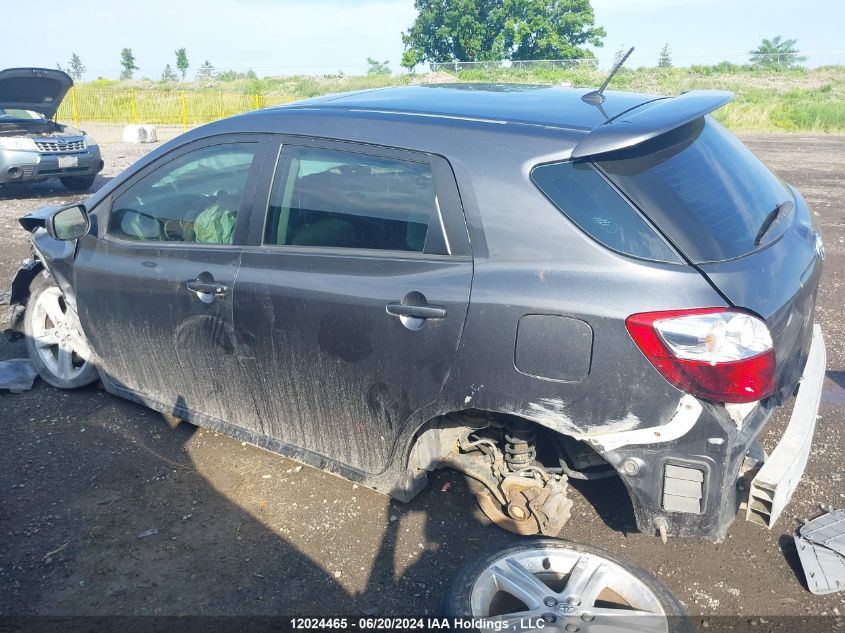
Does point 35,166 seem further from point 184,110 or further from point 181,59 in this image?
point 181,59

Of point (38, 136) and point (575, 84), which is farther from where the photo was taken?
point (575, 84)

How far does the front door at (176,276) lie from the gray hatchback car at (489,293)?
0.05 ft

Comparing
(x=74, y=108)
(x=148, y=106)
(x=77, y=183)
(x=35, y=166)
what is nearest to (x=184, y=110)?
(x=148, y=106)

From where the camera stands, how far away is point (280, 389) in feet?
10.5

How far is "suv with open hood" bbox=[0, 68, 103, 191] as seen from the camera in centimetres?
1070

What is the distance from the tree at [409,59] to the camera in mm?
53781

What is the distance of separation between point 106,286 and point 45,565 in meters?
1.41

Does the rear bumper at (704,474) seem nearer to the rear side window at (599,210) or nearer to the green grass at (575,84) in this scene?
the rear side window at (599,210)

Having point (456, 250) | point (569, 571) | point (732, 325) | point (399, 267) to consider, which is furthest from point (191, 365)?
point (732, 325)

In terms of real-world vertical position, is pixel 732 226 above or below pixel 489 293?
above

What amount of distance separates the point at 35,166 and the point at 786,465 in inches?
451

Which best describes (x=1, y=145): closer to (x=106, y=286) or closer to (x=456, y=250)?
(x=106, y=286)

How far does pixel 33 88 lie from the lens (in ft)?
36.1

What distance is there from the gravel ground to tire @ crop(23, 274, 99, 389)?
0.94 feet
